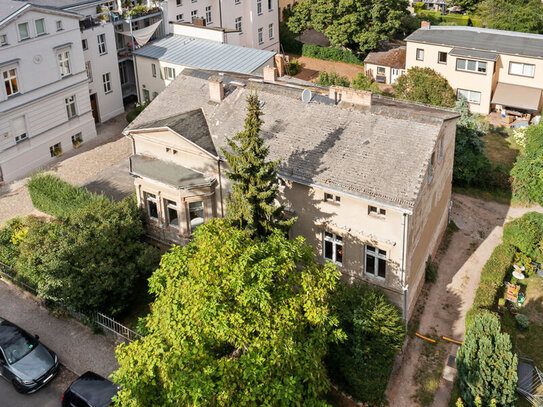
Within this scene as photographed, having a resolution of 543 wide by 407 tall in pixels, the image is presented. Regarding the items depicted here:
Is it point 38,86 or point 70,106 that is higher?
point 38,86

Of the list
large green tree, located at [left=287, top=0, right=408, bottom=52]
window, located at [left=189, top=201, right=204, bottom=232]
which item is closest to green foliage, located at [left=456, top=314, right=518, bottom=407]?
window, located at [left=189, top=201, right=204, bottom=232]

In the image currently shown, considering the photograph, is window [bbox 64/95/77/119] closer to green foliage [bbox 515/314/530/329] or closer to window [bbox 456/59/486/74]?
window [bbox 456/59/486/74]

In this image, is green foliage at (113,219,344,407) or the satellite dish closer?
green foliage at (113,219,344,407)

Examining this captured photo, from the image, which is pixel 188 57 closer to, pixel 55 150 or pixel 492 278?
pixel 55 150

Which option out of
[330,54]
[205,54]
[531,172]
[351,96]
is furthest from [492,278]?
[330,54]

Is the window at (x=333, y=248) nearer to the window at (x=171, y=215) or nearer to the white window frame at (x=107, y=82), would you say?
the window at (x=171, y=215)

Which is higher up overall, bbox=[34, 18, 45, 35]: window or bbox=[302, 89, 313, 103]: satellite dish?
bbox=[34, 18, 45, 35]: window

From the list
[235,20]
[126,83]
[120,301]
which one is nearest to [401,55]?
[235,20]
